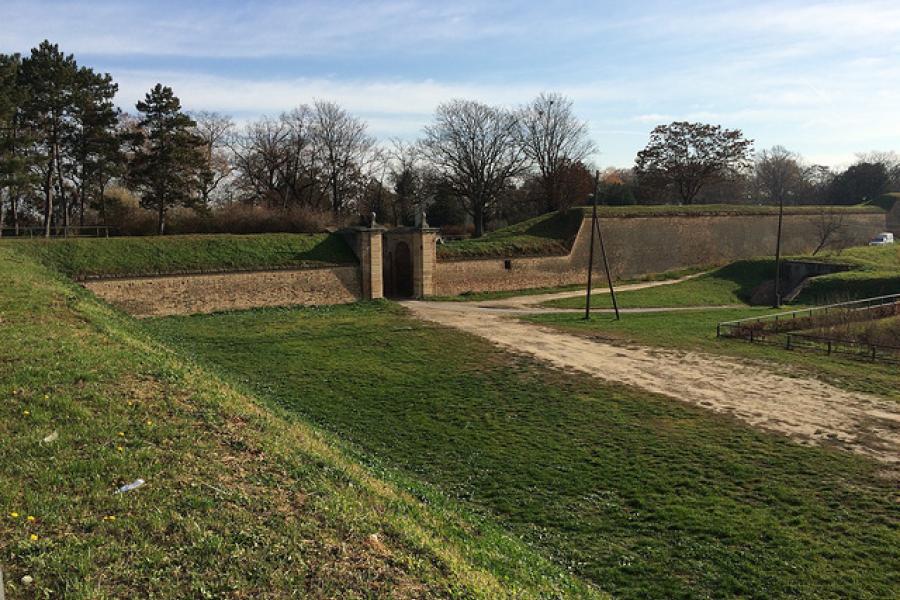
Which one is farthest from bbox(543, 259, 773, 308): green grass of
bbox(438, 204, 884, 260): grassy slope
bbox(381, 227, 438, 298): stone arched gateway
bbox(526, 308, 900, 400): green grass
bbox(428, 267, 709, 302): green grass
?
bbox(381, 227, 438, 298): stone arched gateway

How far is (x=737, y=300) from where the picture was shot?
33250mm

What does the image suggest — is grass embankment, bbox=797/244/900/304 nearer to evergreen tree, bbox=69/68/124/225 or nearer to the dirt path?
the dirt path

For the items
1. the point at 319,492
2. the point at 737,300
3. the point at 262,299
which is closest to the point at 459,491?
the point at 319,492

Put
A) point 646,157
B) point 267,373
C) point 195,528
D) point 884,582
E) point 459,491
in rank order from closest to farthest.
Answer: point 195,528
point 884,582
point 459,491
point 267,373
point 646,157

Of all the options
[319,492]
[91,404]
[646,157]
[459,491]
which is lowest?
[459,491]

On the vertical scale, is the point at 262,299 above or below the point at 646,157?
below

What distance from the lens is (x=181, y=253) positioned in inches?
1027

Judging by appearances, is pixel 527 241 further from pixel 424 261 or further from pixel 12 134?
pixel 12 134

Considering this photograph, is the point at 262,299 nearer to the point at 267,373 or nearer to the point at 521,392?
the point at 267,373

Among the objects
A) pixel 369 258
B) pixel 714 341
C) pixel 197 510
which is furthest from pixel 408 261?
pixel 197 510

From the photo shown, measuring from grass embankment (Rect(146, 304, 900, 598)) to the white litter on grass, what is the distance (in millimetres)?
4526

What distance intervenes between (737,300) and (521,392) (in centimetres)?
2333

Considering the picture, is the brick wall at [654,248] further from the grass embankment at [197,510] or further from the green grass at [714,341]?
the grass embankment at [197,510]

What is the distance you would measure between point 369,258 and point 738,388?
18.5m
